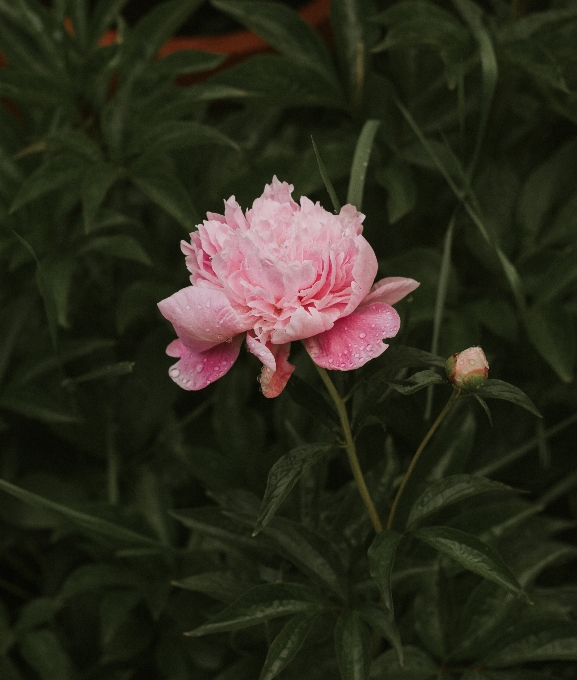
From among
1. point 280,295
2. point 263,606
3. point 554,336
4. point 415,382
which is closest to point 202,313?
point 280,295

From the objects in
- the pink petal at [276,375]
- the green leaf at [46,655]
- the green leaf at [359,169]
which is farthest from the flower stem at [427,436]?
the green leaf at [46,655]

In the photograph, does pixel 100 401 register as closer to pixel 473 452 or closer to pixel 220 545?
pixel 220 545

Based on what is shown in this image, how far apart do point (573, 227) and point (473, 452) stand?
1.03 ft

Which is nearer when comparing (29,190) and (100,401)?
(29,190)

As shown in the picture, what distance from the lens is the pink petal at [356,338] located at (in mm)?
522

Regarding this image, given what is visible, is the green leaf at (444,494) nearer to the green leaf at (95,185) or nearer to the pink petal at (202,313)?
the pink petal at (202,313)

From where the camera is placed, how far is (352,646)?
61cm

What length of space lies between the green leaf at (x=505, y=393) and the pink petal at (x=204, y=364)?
19 cm

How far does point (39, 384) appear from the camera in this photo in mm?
1053

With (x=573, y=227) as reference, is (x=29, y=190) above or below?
above

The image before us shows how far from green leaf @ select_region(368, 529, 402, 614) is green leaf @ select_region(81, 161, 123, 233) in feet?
1.54

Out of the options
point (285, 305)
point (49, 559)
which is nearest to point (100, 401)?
point (49, 559)

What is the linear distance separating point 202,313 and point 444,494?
247 millimetres

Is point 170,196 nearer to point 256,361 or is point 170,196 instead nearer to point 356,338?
point 256,361
